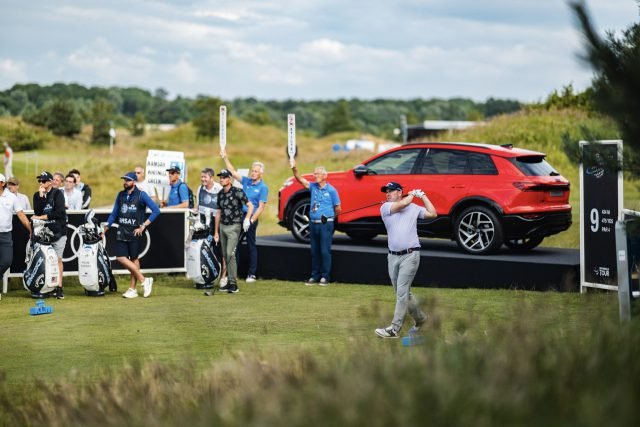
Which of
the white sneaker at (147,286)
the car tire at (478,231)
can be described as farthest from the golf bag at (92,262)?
the car tire at (478,231)

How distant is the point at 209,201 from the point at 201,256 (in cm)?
96

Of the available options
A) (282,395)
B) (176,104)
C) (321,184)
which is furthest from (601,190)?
(176,104)

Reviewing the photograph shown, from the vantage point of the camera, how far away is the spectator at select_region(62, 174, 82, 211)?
19.7m

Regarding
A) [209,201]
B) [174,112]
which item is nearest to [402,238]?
[209,201]

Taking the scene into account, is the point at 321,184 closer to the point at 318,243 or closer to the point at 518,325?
the point at 318,243

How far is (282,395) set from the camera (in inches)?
227

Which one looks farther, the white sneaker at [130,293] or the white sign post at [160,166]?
the white sign post at [160,166]

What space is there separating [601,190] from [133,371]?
9795 millimetres

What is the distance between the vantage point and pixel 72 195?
1980cm

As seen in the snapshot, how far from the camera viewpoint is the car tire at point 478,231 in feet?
58.5

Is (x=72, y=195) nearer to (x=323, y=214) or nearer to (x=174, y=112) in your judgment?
(x=323, y=214)

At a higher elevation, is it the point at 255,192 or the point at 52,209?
the point at 255,192

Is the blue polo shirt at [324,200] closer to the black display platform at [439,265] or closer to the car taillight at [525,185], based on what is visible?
the black display platform at [439,265]

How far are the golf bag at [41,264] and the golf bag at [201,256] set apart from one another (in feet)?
7.42
